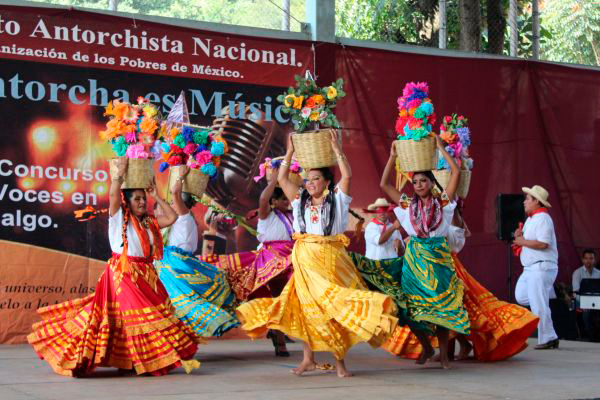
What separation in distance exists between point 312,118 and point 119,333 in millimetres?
2163

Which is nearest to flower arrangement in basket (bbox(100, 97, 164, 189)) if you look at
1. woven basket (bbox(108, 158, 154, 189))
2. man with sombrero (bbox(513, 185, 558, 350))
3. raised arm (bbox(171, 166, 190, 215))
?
woven basket (bbox(108, 158, 154, 189))

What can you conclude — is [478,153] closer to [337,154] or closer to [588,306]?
[588,306]

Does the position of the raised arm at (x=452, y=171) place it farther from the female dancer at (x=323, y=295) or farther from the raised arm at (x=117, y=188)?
the raised arm at (x=117, y=188)

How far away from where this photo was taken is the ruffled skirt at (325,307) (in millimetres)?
6742

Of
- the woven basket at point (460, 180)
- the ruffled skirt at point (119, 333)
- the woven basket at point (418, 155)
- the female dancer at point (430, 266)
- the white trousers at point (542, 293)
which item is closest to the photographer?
the ruffled skirt at point (119, 333)

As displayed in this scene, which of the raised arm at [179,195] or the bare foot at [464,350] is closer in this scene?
the raised arm at [179,195]

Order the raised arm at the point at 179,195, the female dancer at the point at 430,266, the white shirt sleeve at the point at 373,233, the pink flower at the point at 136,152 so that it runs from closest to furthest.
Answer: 1. the pink flower at the point at 136,152
2. the female dancer at the point at 430,266
3. the raised arm at the point at 179,195
4. the white shirt sleeve at the point at 373,233

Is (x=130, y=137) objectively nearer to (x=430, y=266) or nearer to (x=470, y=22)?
(x=430, y=266)

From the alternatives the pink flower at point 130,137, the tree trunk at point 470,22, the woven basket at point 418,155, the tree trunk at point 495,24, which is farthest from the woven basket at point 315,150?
the tree trunk at point 495,24

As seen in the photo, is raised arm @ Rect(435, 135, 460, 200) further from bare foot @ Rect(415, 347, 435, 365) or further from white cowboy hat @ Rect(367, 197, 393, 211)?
white cowboy hat @ Rect(367, 197, 393, 211)

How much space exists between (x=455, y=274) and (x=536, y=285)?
2530 mm

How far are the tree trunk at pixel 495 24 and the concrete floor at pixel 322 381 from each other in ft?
25.1

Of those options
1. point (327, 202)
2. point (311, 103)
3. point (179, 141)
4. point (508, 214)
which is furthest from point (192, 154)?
point (508, 214)

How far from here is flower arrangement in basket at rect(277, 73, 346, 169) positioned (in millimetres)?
7156
